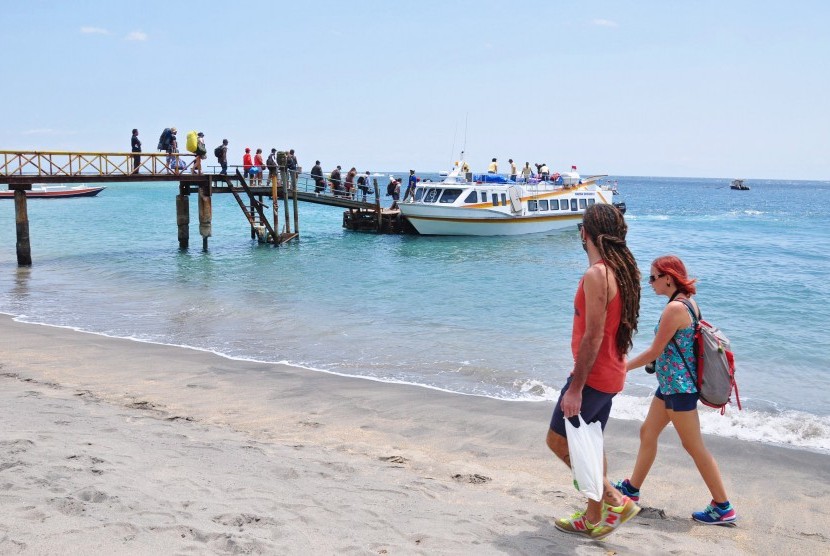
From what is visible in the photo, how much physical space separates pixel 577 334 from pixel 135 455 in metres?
3.40

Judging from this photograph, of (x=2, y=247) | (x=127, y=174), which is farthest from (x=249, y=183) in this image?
(x=2, y=247)

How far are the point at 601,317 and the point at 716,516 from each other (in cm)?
204

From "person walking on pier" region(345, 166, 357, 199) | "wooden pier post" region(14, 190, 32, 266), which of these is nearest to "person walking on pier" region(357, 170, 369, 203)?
"person walking on pier" region(345, 166, 357, 199)

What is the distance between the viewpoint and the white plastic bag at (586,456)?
432 centimetres

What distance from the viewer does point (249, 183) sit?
3150cm

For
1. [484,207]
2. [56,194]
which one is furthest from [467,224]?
[56,194]

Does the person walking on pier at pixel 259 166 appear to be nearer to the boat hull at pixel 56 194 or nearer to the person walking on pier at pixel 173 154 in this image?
the person walking on pier at pixel 173 154

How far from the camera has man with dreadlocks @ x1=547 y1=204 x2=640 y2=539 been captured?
4.20 meters

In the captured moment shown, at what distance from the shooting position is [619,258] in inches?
169

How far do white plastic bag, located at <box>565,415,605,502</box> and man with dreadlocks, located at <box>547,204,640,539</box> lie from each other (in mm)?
50

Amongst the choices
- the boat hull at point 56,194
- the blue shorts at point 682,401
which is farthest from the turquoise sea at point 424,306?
the boat hull at point 56,194

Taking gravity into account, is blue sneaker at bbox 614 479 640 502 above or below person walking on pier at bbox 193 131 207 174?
below

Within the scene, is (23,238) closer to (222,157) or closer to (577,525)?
(222,157)

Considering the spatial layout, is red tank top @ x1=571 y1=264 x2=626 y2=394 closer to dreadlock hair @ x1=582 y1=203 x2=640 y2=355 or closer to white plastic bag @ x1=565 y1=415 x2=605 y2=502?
dreadlock hair @ x1=582 y1=203 x2=640 y2=355
